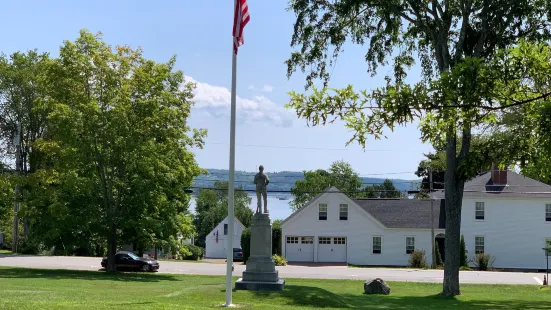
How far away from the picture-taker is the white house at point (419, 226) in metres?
56.2

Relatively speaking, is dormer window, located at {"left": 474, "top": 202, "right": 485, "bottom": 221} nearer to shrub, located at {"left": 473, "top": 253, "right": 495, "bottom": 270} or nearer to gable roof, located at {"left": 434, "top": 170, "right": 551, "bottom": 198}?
gable roof, located at {"left": 434, "top": 170, "right": 551, "bottom": 198}

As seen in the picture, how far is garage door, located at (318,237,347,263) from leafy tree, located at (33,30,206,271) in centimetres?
2364

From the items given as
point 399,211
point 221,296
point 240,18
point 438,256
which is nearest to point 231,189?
point 240,18

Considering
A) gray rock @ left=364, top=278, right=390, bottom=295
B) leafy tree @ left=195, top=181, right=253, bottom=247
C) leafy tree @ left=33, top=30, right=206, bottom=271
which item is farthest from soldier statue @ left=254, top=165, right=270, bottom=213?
leafy tree @ left=195, top=181, right=253, bottom=247

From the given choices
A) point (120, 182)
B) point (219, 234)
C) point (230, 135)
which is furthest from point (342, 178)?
point (230, 135)

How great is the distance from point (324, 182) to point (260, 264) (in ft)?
269

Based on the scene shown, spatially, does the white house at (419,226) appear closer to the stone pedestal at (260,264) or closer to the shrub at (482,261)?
the shrub at (482,261)

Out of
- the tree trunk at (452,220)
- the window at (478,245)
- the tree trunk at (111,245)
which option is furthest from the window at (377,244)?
the tree trunk at (452,220)

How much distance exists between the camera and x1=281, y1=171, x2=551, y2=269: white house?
5625 cm

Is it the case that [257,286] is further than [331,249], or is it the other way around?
[331,249]

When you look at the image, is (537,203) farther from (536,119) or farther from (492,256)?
(536,119)

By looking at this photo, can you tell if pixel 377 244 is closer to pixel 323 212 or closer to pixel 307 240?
pixel 323 212

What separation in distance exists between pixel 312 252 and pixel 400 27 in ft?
108

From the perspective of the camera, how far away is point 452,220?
28609mm
